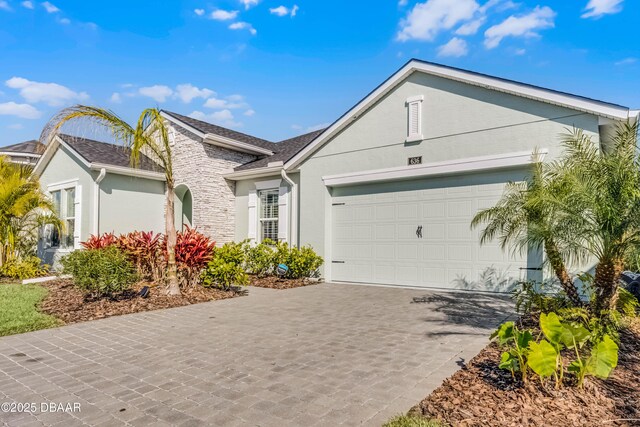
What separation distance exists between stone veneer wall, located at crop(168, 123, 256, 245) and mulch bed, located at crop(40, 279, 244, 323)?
14.8 feet

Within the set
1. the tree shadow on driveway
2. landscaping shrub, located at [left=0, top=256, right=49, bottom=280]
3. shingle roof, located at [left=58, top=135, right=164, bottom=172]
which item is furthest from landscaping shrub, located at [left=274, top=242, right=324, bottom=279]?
landscaping shrub, located at [left=0, top=256, right=49, bottom=280]

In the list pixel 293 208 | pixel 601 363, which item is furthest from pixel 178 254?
pixel 601 363

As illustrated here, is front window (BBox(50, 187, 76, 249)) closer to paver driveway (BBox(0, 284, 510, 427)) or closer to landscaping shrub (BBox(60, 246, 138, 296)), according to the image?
landscaping shrub (BBox(60, 246, 138, 296))

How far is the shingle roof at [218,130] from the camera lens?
13.9 meters

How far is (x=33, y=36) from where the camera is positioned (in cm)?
1108

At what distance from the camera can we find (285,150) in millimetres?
14695

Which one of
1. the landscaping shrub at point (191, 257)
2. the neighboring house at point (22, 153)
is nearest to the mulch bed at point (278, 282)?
the landscaping shrub at point (191, 257)

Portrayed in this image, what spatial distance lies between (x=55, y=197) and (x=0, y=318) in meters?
9.92

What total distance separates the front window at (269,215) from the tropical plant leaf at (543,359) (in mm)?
10212

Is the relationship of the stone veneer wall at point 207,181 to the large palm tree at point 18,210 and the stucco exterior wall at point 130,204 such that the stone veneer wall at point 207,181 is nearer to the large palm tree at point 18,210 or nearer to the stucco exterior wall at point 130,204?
the stucco exterior wall at point 130,204

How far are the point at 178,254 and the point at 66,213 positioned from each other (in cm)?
793

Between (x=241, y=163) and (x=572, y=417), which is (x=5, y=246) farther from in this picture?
(x=572, y=417)

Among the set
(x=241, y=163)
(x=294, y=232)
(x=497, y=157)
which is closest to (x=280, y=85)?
(x=241, y=163)

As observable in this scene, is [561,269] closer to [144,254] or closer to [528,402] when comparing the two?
[528,402]
